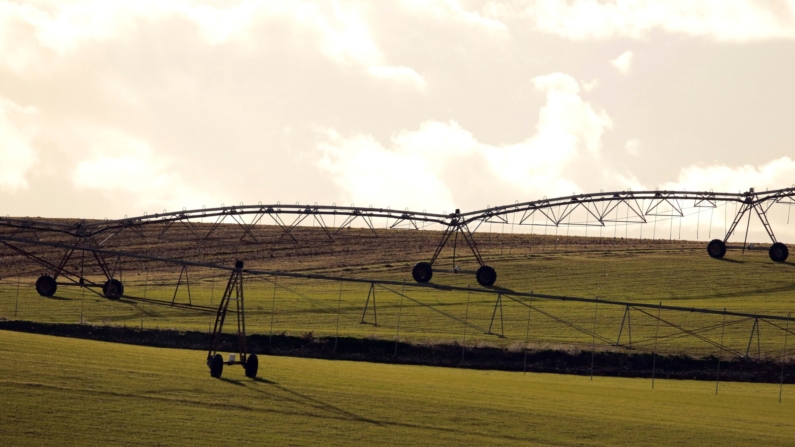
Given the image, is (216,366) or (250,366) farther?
(250,366)

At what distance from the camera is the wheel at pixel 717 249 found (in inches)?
3681

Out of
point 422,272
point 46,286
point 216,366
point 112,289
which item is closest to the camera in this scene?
point 216,366

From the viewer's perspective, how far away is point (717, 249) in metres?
93.8

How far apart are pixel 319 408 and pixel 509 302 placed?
36846 mm

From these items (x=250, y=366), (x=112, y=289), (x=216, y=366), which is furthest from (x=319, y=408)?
(x=112, y=289)

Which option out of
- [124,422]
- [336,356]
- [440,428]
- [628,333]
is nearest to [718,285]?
[628,333]

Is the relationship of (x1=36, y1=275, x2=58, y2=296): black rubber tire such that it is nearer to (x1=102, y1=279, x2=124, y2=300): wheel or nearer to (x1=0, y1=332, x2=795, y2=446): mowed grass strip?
(x1=102, y1=279, x2=124, y2=300): wheel

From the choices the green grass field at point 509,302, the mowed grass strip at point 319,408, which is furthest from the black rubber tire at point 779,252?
the mowed grass strip at point 319,408

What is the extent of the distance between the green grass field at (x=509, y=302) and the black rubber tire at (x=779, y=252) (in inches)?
30.2

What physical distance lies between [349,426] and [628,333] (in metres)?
31.5

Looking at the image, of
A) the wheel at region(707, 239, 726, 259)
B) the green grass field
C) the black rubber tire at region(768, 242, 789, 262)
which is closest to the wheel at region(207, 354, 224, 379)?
the green grass field

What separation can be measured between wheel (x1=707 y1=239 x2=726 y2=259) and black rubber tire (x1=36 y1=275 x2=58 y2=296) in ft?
183

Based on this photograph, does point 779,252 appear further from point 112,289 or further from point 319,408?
point 319,408

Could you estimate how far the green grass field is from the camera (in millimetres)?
60781
